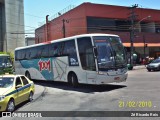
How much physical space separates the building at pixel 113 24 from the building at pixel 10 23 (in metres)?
9.67

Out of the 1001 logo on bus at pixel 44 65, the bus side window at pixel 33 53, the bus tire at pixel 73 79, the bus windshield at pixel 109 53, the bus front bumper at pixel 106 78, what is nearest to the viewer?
the bus front bumper at pixel 106 78

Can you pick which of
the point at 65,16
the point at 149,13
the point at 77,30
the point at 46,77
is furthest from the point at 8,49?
the point at 46,77

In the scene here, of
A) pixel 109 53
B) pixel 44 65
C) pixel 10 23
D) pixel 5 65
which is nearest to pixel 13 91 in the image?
pixel 109 53

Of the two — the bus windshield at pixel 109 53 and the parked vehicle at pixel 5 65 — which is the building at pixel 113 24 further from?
the bus windshield at pixel 109 53

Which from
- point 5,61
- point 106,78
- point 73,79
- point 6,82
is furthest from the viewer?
point 5,61

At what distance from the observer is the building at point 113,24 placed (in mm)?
49106

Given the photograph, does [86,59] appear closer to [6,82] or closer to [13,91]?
[6,82]

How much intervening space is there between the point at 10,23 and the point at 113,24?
2844cm

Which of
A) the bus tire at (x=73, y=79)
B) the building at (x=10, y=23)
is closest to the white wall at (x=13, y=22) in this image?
the building at (x=10, y=23)

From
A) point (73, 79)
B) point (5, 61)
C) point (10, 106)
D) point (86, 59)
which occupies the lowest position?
point (10, 106)

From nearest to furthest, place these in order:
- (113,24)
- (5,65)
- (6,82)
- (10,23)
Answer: (6,82)
(5,65)
(113,24)
(10,23)

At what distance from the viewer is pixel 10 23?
2751 inches

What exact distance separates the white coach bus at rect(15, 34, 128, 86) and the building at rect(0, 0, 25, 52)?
162 ft

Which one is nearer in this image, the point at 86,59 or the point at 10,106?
the point at 10,106
